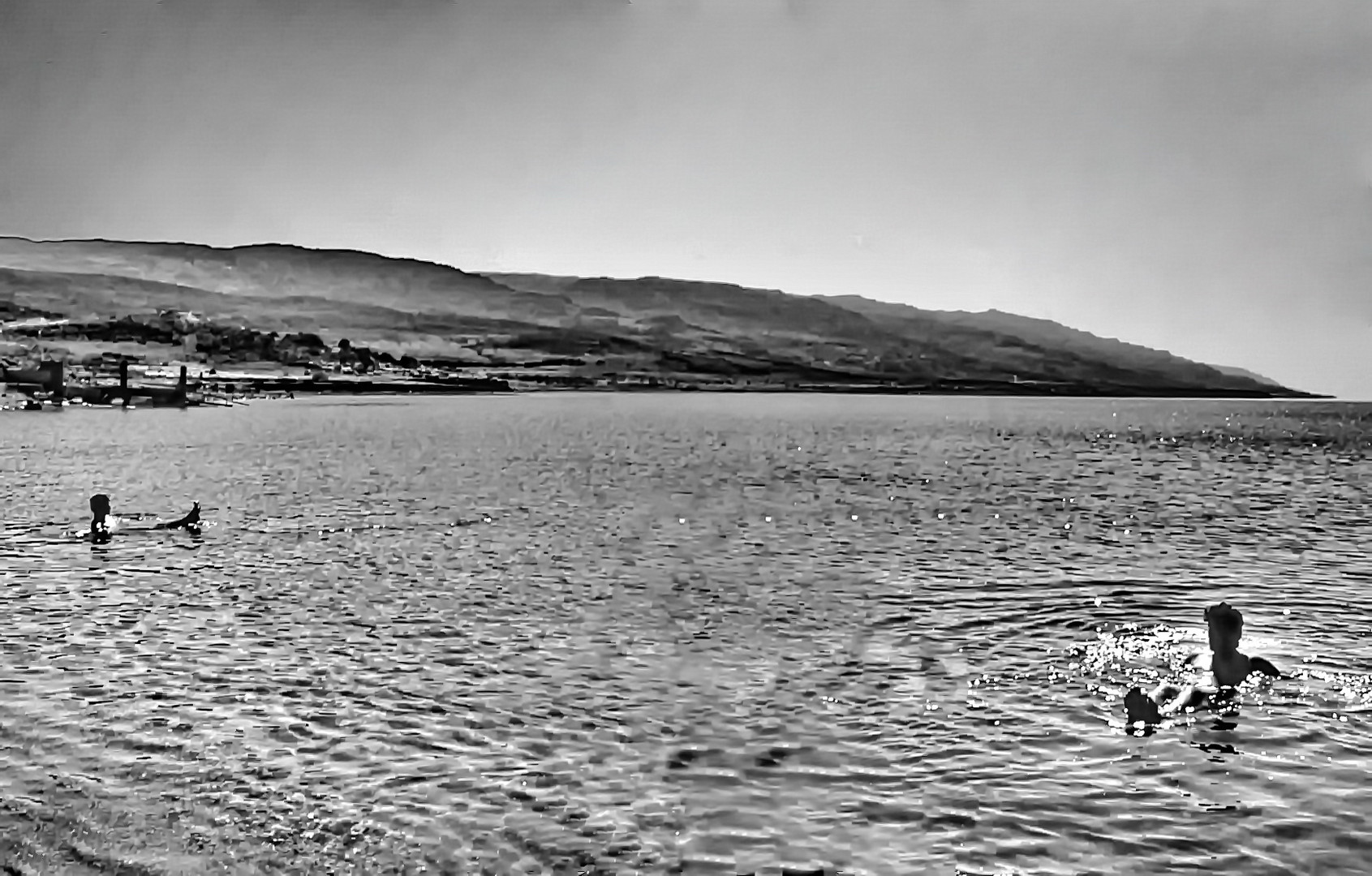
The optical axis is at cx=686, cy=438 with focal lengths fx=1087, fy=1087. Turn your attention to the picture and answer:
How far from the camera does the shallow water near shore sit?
1473 cm

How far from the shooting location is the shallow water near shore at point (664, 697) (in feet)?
48.3

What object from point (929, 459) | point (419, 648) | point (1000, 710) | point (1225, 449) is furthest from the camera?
point (1225, 449)

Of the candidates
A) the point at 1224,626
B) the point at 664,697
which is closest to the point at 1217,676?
the point at 1224,626

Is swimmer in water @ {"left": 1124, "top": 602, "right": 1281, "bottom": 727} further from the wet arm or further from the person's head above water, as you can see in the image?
the wet arm

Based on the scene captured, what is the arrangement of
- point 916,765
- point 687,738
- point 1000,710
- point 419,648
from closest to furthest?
point 916,765 < point 687,738 < point 1000,710 < point 419,648

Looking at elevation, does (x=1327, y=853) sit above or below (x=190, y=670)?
above

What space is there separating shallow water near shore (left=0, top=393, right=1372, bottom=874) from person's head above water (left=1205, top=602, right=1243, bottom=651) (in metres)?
1.41

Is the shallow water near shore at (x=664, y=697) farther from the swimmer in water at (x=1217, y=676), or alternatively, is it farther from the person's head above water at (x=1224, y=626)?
the person's head above water at (x=1224, y=626)

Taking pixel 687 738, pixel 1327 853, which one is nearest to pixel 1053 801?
pixel 1327 853

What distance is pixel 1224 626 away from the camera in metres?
22.0

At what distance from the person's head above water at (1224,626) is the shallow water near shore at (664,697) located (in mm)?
1407

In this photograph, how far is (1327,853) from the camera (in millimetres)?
14586

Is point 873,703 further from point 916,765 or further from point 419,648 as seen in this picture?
point 419,648

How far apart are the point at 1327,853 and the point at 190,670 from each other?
21.6m
